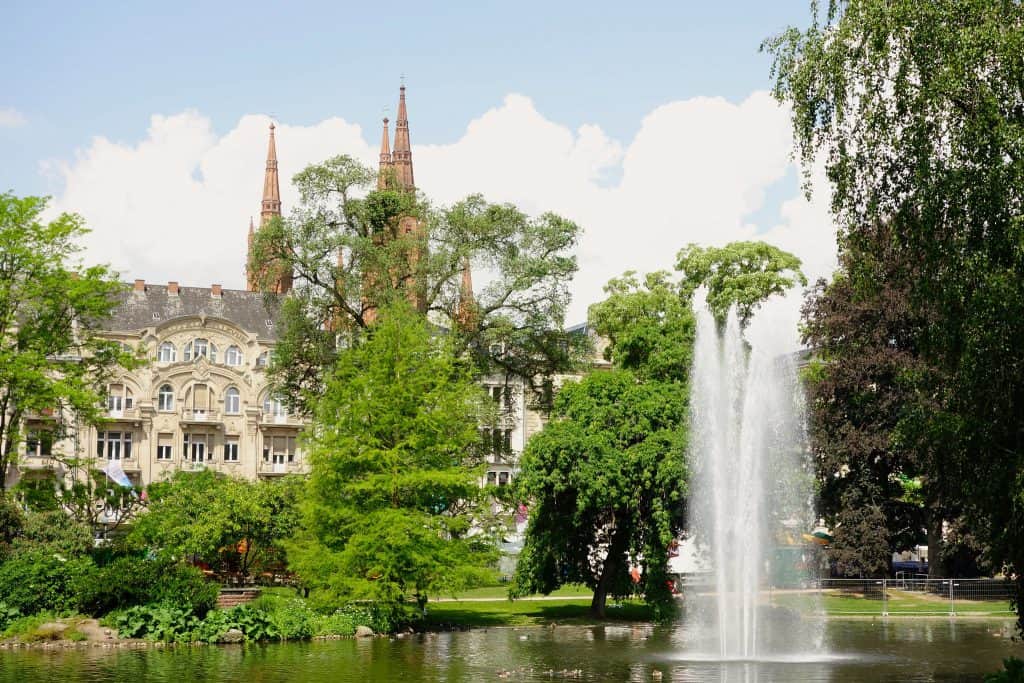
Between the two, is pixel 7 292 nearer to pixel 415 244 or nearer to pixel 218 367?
pixel 415 244

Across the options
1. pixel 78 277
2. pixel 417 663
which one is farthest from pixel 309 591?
pixel 78 277

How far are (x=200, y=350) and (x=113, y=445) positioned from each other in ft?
28.2

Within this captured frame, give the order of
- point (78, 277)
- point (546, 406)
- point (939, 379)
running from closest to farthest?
point (939, 379) < point (78, 277) < point (546, 406)

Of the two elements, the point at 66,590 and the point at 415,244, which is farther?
the point at 415,244

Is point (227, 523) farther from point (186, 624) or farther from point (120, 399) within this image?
point (120, 399)

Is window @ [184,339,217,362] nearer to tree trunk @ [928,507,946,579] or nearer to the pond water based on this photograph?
tree trunk @ [928,507,946,579]

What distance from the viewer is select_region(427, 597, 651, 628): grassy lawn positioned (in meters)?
41.2

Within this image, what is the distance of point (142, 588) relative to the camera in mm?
34469

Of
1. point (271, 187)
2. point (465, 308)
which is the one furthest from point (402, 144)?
point (465, 308)

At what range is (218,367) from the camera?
84750 millimetres

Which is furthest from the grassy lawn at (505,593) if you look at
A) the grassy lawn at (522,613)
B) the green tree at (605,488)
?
the green tree at (605,488)

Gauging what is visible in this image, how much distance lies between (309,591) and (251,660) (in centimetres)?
998

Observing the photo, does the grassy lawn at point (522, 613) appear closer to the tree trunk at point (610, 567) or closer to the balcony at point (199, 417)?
the tree trunk at point (610, 567)

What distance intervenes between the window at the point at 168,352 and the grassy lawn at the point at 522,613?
139 feet
